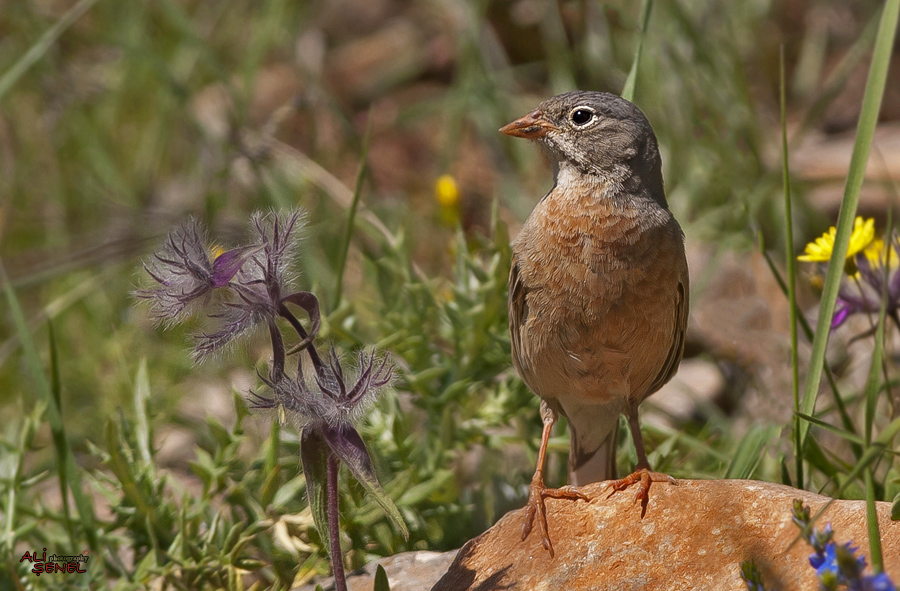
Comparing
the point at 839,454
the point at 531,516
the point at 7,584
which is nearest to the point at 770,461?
the point at 839,454

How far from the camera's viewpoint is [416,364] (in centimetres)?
365

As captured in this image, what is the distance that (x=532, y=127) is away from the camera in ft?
10.7

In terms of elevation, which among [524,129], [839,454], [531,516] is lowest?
[839,454]

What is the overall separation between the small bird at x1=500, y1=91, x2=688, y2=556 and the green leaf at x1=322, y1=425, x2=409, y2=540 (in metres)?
0.62

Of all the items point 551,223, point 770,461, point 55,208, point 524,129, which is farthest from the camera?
point 55,208

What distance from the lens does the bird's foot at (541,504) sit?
2605 mm

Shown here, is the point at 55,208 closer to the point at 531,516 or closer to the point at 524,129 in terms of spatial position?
the point at 524,129

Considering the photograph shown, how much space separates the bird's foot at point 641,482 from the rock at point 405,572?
53 centimetres

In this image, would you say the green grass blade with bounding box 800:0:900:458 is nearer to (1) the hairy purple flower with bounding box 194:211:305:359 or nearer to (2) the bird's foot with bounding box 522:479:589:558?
(2) the bird's foot with bounding box 522:479:589:558

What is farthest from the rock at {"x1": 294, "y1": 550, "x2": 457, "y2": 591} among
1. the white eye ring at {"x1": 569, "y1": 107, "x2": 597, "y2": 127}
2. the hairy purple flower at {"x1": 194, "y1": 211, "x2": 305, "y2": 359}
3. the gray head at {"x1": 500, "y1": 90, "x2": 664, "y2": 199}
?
the white eye ring at {"x1": 569, "y1": 107, "x2": 597, "y2": 127}

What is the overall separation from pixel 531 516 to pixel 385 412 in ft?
3.48

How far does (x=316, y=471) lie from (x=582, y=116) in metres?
1.55

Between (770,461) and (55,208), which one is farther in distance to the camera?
(55,208)

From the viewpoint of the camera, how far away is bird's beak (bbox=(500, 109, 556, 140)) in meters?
3.27
